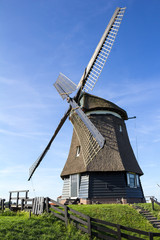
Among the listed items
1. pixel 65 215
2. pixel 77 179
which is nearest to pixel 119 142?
pixel 77 179

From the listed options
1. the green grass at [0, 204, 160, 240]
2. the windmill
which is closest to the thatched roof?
the windmill

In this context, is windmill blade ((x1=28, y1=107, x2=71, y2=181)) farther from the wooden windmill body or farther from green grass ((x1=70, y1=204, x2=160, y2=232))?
green grass ((x1=70, y1=204, x2=160, y2=232))

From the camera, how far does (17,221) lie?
9258 millimetres

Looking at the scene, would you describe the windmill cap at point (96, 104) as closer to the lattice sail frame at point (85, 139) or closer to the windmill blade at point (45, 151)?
the lattice sail frame at point (85, 139)

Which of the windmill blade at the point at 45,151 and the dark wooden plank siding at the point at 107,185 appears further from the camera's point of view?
the windmill blade at the point at 45,151

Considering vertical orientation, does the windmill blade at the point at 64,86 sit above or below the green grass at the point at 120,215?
above

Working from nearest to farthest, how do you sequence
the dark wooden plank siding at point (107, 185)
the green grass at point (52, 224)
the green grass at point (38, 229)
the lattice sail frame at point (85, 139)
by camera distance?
the green grass at point (38, 229) → the green grass at point (52, 224) → the lattice sail frame at point (85, 139) → the dark wooden plank siding at point (107, 185)

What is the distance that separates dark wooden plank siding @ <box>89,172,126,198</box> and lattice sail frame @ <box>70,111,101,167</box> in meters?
1.44

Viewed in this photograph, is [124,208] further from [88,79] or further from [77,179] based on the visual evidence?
[88,79]

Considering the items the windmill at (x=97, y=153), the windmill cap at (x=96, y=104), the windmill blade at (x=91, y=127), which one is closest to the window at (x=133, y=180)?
the windmill at (x=97, y=153)

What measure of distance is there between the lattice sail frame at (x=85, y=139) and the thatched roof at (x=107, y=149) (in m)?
0.95

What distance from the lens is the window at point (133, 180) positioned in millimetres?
16548

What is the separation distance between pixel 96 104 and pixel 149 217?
9.51 metres

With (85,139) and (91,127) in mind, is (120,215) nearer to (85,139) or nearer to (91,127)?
(91,127)
